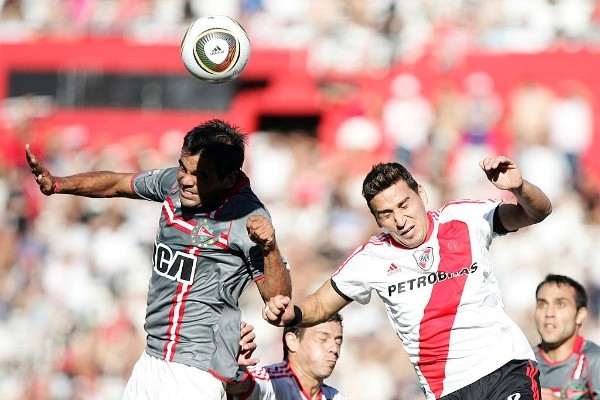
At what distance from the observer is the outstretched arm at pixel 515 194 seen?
19.0ft

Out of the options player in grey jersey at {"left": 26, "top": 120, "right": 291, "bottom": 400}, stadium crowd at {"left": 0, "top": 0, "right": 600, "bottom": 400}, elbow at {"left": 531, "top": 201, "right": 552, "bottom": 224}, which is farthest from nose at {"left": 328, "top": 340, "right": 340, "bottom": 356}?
stadium crowd at {"left": 0, "top": 0, "right": 600, "bottom": 400}

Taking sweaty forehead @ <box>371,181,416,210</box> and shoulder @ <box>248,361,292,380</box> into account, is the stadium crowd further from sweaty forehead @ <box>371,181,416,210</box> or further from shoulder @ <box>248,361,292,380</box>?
sweaty forehead @ <box>371,181,416,210</box>

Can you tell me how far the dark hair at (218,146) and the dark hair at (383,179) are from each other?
751mm

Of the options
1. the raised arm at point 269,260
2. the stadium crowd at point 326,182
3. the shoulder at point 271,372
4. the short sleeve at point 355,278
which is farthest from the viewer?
the stadium crowd at point 326,182

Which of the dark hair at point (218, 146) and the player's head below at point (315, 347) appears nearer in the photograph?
the dark hair at point (218, 146)

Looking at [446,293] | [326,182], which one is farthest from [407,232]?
[326,182]

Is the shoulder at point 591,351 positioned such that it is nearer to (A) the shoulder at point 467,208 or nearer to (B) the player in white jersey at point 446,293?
(B) the player in white jersey at point 446,293

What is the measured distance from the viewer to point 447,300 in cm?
604

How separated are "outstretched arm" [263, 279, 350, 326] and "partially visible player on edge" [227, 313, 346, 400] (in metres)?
0.89

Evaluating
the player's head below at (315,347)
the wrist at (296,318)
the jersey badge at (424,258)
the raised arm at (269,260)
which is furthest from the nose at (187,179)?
the player's head below at (315,347)

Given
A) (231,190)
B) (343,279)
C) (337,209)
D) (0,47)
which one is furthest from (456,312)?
(0,47)

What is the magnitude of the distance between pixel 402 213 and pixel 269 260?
2.45ft

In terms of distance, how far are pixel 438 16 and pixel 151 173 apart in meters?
9.78

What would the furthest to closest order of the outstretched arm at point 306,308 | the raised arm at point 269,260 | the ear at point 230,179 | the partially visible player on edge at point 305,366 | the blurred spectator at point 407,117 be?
1. the blurred spectator at point 407,117
2. the partially visible player on edge at point 305,366
3. the ear at point 230,179
4. the outstretched arm at point 306,308
5. the raised arm at point 269,260
